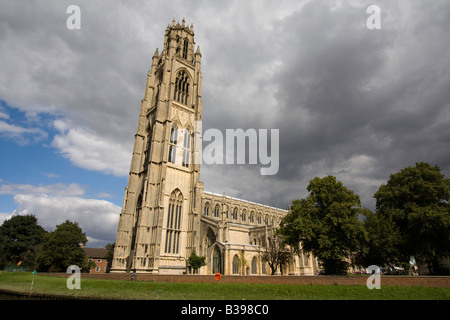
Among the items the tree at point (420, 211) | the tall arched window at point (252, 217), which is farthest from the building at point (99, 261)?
the tree at point (420, 211)

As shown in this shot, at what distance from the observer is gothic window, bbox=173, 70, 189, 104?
156ft

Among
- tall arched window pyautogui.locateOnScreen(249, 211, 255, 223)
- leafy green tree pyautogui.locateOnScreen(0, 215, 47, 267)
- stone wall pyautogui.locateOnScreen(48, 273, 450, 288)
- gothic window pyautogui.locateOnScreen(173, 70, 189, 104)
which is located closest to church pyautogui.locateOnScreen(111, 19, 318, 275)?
gothic window pyautogui.locateOnScreen(173, 70, 189, 104)

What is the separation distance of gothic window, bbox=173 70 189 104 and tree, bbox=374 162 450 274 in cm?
3665

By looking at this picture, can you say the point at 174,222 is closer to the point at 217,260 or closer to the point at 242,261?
the point at 217,260

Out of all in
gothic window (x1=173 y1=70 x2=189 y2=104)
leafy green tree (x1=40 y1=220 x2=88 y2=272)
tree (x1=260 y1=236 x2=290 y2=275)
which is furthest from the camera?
gothic window (x1=173 y1=70 x2=189 y2=104)

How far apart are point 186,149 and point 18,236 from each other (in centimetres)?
4404

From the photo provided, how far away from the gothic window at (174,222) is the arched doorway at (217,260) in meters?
5.81

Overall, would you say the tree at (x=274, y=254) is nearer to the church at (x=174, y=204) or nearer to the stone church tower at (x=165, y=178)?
the church at (x=174, y=204)

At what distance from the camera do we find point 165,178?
1495 inches

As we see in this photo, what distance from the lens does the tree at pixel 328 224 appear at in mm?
25141

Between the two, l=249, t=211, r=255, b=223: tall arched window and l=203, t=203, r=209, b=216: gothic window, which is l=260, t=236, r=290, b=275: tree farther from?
l=249, t=211, r=255, b=223: tall arched window

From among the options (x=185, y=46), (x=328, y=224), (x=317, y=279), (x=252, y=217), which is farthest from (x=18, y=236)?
(x=328, y=224)
